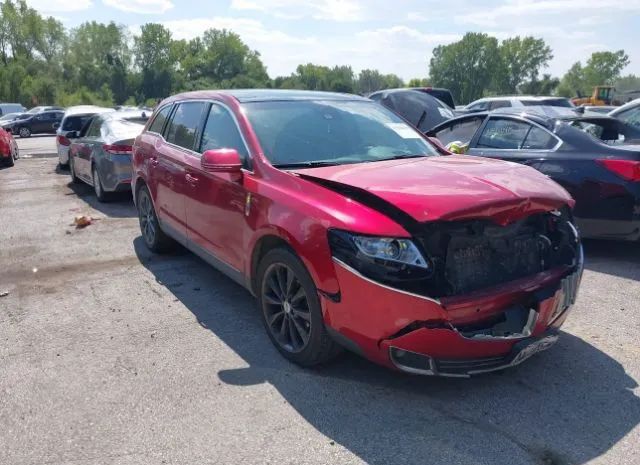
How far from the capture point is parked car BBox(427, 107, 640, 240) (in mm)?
5441

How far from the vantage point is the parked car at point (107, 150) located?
909 cm

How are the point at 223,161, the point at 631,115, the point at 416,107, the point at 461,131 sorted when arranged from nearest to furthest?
the point at 223,161
the point at 461,131
the point at 631,115
the point at 416,107

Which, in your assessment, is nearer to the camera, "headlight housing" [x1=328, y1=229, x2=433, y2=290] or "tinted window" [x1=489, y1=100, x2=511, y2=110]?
"headlight housing" [x1=328, y1=229, x2=433, y2=290]

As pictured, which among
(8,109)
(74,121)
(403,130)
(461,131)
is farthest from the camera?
(8,109)

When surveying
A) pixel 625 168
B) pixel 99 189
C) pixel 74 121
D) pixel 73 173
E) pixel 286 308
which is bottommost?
pixel 73 173

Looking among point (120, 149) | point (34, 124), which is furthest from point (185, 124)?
point (34, 124)

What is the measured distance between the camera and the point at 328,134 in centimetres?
444

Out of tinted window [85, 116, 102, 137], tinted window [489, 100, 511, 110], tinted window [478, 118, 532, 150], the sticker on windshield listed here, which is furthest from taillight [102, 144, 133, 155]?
tinted window [489, 100, 511, 110]

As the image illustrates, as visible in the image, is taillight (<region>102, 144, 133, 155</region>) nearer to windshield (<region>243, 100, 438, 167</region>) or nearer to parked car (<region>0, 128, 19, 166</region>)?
windshield (<region>243, 100, 438, 167</region>)

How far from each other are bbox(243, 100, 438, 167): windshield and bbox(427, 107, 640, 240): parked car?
192cm

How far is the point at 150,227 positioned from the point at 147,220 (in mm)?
119

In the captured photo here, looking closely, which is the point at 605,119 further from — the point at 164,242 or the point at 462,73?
the point at 462,73

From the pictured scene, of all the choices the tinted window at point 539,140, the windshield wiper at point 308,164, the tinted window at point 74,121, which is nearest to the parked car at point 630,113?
the tinted window at point 539,140

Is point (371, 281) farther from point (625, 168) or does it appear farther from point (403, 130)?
point (625, 168)
